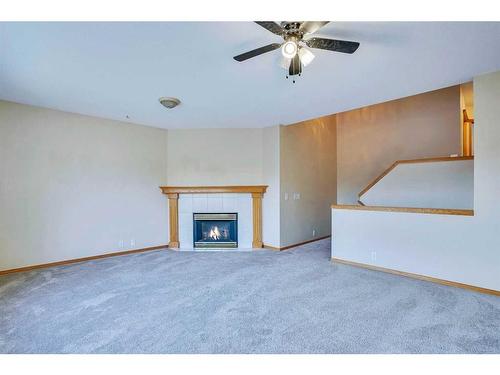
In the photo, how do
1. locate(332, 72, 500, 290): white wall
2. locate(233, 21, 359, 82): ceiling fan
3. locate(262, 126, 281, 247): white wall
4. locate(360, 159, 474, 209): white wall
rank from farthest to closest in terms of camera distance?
1. locate(262, 126, 281, 247): white wall
2. locate(360, 159, 474, 209): white wall
3. locate(332, 72, 500, 290): white wall
4. locate(233, 21, 359, 82): ceiling fan

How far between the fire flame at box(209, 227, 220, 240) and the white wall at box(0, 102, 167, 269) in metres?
0.95

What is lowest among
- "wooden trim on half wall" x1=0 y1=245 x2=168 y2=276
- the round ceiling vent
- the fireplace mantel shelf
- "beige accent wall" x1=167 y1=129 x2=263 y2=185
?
"wooden trim on half wall" x1=0 y1=245 x2=168 y2=276

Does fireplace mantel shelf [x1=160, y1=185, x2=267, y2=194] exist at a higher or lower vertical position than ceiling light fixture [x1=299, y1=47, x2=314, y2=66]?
lower

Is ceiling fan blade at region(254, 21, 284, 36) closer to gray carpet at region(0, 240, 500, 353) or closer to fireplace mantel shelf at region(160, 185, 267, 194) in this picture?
gray carpet at region(0, 240, 500, 353)

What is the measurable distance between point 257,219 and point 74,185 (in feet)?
10.4

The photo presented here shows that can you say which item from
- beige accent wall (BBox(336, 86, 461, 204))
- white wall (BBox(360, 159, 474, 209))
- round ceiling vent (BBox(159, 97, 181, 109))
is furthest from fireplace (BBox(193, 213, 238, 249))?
beige accent wall (BBox(336, 86, 461, 204))

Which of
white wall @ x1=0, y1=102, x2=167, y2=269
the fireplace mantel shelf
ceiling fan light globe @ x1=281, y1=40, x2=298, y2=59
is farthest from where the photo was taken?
the fireplace mantel shelf

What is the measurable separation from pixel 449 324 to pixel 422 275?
1179 mm

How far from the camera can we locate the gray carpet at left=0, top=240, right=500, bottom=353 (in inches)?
76.0

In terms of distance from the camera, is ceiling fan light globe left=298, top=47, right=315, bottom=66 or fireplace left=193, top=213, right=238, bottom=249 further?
fireplace left=193, top=213, right=238, bottom=249

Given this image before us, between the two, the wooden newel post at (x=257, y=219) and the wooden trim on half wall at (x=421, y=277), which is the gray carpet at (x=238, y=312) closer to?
the wooden trim on half wall at (x=421, y=277)

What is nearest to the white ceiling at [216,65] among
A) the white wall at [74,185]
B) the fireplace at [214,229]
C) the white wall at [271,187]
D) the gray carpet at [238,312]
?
the white wall at [74,185]

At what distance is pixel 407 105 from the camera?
18.5 feet

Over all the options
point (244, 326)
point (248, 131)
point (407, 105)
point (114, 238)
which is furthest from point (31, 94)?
point (407, 105)
